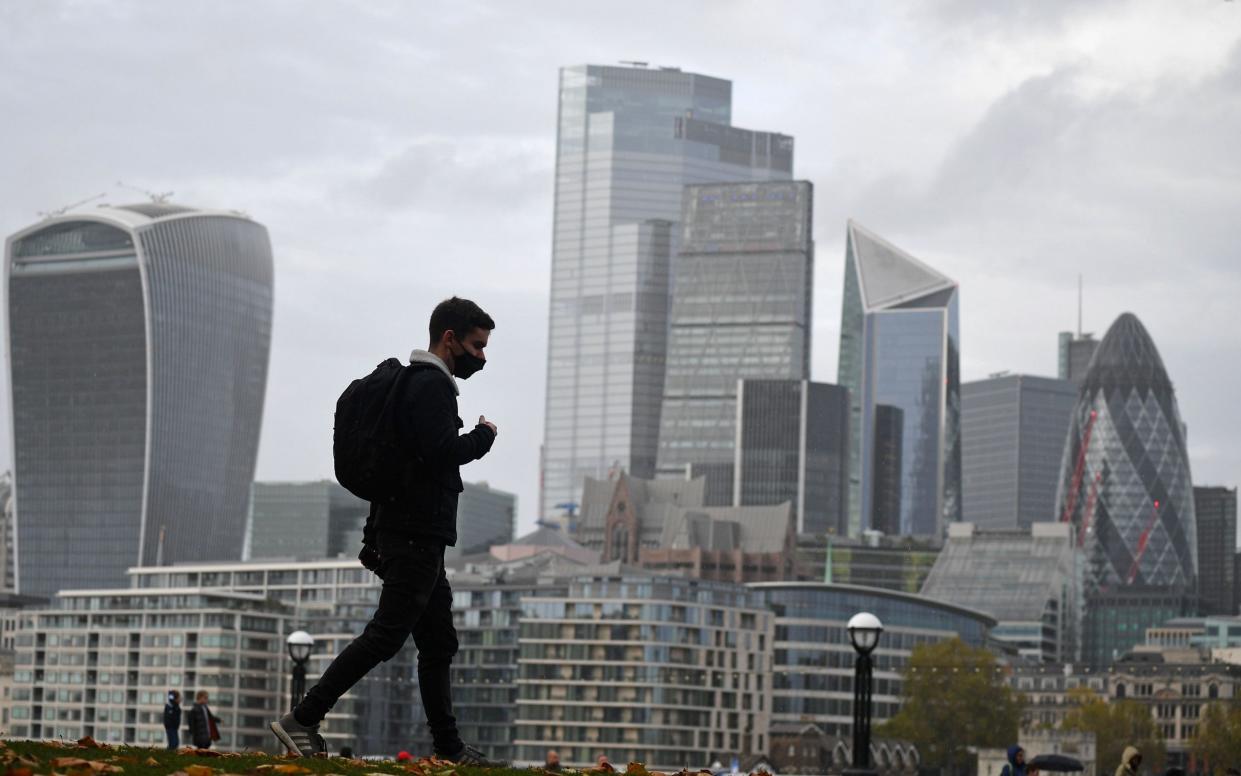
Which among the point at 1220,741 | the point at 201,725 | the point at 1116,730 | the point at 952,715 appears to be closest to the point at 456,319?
the point at 201,725

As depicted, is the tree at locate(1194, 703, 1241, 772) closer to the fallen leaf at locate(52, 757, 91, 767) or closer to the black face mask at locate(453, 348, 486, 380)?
the black face mask at locate(453, 348, 486, 380)

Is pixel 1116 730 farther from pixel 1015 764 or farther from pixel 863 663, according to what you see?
pixel 1015 764

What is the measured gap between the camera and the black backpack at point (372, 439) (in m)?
16.1

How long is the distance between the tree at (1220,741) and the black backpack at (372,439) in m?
155

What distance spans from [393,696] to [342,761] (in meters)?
156

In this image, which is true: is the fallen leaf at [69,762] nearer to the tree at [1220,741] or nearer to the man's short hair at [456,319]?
the man's short hair at [456,319]

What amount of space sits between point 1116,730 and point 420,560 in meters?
165

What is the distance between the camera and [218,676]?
172 metres

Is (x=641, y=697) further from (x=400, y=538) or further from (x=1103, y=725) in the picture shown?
(x=400, y=538)

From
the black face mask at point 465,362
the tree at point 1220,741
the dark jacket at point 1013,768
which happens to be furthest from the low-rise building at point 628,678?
the black face mask at point 465,362

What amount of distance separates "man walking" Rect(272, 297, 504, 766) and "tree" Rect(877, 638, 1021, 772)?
152 m

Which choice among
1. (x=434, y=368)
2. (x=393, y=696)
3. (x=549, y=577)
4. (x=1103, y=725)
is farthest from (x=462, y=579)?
(x=434, y=368)

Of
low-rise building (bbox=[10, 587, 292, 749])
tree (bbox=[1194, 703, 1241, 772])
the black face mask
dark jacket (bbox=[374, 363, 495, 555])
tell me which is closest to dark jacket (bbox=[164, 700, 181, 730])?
the black face mask

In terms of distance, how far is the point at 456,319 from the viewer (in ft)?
55.3
